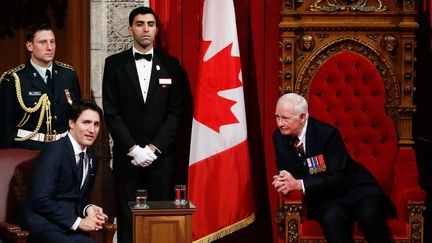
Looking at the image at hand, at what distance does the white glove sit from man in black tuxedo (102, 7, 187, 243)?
Answer: 24mm

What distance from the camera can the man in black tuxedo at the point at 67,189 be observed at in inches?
182

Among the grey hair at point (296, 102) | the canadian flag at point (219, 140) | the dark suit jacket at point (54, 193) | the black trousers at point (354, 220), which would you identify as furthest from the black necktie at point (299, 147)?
the dark suit jacket at point (54, 193)

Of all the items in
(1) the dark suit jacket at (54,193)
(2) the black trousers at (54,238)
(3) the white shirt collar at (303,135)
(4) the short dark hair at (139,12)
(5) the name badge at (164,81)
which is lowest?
(2) the black trousers at (54,238)

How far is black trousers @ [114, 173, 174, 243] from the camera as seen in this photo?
228 inches

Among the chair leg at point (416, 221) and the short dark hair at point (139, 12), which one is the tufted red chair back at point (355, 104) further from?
the short dark hair at point (139, 12)

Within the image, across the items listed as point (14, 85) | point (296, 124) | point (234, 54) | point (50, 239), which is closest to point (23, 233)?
point (50, 239)

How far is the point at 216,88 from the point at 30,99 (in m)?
1.25

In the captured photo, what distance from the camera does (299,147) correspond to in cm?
532

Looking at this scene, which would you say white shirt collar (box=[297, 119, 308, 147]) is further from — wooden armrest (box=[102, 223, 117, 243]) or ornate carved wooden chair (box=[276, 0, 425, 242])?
wooden armrest (box=[102, 223, 117, 243])

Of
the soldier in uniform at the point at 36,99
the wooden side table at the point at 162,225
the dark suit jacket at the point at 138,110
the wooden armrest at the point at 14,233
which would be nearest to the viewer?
the wooden armrest at the point at 14,233

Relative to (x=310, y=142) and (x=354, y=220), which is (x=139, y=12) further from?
(x=354, y=220)

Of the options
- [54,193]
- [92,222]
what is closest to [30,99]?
[54,193]

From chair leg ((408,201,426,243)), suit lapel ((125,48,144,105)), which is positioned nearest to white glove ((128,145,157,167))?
suit lapel ((125,48,144,105))

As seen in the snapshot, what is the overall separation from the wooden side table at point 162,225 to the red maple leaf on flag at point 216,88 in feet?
4.20
